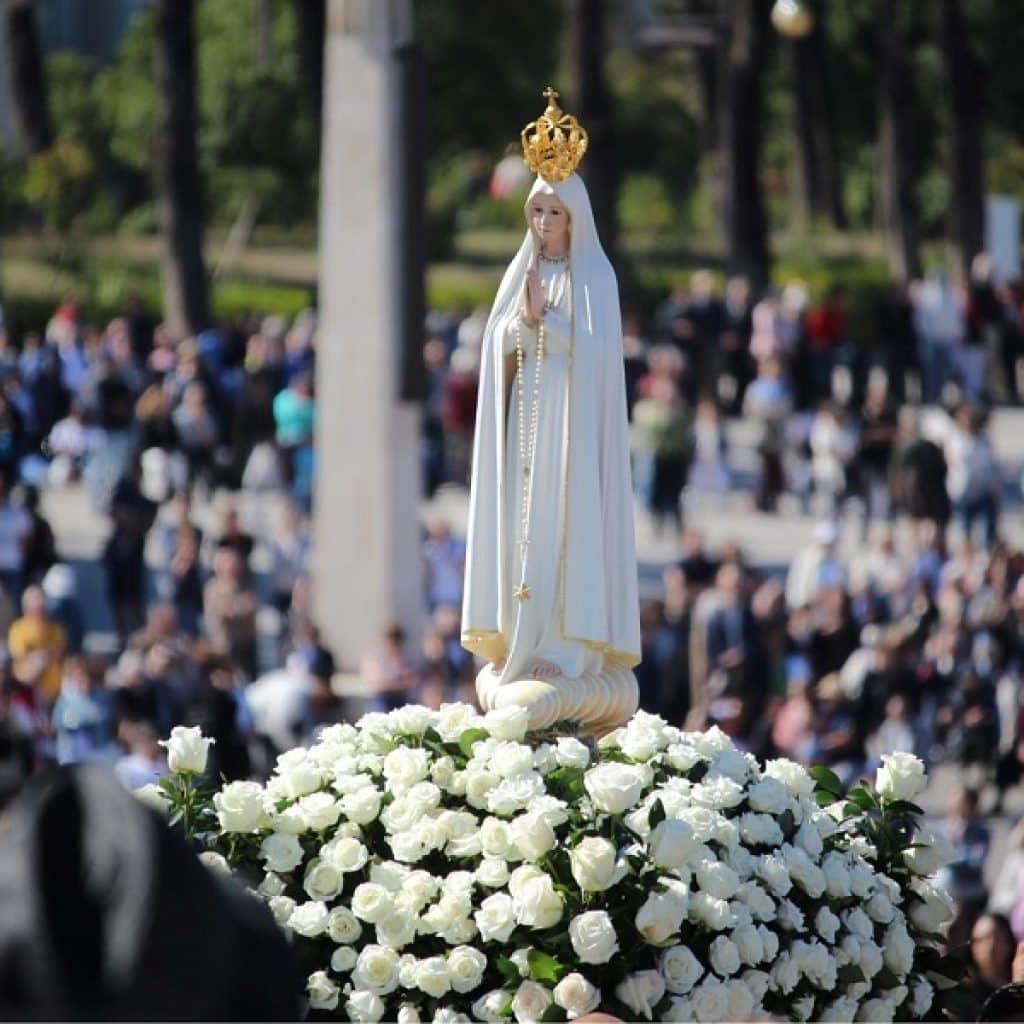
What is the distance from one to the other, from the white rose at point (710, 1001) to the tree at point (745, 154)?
3193cm

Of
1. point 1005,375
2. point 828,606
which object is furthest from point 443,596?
point 1005,375

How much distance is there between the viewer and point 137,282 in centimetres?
3847

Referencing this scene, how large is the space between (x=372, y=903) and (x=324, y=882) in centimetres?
15

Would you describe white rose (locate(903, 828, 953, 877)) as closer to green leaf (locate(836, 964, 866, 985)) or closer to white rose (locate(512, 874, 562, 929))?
green leaf (locate(836, 964, 866, 985))

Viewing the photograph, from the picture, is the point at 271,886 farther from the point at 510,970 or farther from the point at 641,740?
the point at 641,740

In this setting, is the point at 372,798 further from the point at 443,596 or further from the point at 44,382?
the point at 44,382

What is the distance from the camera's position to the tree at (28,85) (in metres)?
39.6

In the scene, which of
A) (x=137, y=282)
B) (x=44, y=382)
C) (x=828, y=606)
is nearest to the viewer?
(x=828, y=606)

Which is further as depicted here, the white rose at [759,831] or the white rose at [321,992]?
the white rose at [759,831]

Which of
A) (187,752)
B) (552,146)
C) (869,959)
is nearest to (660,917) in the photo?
(869,959)

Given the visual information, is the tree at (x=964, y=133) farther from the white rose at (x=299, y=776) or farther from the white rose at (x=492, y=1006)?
the white rose at (x=492, y=1006)

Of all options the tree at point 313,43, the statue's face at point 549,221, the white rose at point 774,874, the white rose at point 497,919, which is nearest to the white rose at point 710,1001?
Result: the white rose at point 774,874

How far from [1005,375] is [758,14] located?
295 inches

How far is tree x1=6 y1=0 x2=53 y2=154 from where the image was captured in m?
39.6
